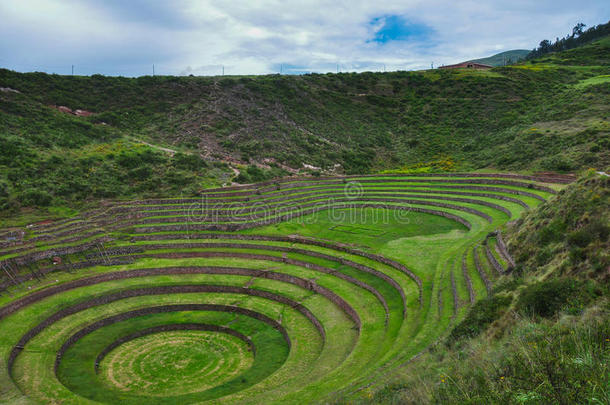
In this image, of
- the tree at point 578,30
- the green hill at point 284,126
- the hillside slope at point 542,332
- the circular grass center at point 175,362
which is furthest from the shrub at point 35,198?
the tree at point 578,30

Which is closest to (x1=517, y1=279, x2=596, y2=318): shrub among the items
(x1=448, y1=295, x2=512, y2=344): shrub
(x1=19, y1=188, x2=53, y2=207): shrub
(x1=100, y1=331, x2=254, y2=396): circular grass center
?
(x1=448, y1=295, x2=512, y2=344): shrub

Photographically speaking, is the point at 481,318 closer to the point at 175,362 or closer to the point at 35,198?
the point at 175,362

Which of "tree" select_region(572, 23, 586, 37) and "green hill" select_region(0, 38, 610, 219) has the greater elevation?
"tree" select_region(572, 23, 586, 37)

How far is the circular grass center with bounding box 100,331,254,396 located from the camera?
1575 centimetres

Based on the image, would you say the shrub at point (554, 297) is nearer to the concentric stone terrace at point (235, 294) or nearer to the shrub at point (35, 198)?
the concentric stone terrace at point (235, 294)

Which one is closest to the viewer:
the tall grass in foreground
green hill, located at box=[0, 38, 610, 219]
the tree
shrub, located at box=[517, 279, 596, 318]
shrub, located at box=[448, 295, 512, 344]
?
the tall grass in foreground

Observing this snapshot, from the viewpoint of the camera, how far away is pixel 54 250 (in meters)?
23.8

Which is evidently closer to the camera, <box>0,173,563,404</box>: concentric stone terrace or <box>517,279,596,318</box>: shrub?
<box>517,279,596,318</box>: shrub

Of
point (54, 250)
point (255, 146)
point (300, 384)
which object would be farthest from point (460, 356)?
point (255, 146)

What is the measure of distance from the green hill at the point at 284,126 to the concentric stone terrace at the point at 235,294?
7.28m

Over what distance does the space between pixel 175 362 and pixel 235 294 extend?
5.84 meters

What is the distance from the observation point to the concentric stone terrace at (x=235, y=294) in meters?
15.0

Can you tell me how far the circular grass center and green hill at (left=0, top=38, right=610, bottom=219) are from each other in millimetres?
17675

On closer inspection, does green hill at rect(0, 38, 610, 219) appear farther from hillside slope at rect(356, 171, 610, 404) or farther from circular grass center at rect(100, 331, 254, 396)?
hillside slope at rect(356, 171, 610, 404)
